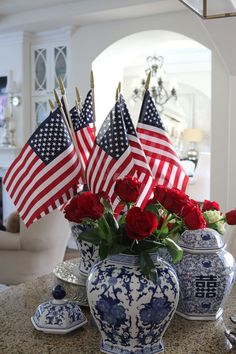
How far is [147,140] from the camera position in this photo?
6.23 feet

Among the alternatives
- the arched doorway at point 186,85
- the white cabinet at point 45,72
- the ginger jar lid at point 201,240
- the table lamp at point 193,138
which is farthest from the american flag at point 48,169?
the table lamp at point 193,138

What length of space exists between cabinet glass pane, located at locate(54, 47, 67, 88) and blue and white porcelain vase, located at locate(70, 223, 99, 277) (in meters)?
4.29

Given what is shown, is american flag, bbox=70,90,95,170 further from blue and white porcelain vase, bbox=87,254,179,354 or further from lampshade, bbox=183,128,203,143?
lampshade, bbox=183,128,203,143

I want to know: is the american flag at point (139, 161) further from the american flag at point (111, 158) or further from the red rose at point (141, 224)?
the red rose at point (141, 224)

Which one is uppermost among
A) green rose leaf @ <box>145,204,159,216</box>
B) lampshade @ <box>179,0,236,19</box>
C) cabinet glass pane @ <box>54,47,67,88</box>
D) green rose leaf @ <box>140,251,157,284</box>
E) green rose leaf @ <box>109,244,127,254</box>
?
cabinet glass pane @ <box>54,47,67,88</box>

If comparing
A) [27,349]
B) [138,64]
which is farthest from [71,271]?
[138,64]

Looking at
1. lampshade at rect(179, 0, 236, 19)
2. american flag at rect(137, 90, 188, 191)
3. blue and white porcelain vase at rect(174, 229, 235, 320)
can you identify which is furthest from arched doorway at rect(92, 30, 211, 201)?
blue and white porcelain vase at rect(174, 229, 235, 320)

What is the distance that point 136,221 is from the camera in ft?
3.76

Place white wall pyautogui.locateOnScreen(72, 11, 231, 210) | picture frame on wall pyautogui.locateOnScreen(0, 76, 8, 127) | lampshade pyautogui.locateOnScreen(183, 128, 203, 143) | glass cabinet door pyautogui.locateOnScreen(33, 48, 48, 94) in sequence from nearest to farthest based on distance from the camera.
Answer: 1. white wall pyautogui.locateOnScreen(72, 11, 231, 210)
2. glass cabinet door pyautogui.locateOnScreen(33, 48, 48, 94)
3. picture frame on wall pyautogui.locateOnScreen(0, 76, 8, 127)
4. lampshade pyautogui.locateOnScreen(183, 128, 203, 143)

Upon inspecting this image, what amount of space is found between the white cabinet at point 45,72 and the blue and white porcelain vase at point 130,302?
15.4 feet

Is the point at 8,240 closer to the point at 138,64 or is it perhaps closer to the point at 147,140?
the point at 147,140

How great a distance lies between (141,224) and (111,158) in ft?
2.06

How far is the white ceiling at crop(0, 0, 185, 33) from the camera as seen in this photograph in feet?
14.9

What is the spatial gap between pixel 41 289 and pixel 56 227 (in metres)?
A: 1.66
